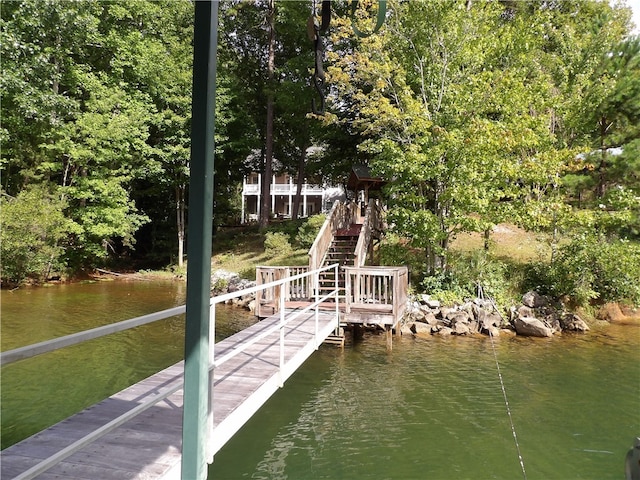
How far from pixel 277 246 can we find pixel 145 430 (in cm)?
1740

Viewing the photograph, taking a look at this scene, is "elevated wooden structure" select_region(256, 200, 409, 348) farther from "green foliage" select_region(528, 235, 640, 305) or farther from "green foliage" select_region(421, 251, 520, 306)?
"green foliage" select_region(528, 235, 640, 305)

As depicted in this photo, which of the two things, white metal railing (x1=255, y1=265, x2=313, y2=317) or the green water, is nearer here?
the green water

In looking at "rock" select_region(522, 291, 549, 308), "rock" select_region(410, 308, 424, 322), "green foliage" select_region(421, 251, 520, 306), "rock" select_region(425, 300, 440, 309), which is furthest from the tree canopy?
"rock" select_region(522, 291, 549, 308)

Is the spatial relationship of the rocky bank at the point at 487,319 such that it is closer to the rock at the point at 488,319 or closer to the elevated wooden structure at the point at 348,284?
the rock at the point at 488,319

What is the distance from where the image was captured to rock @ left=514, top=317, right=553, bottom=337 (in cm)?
1166

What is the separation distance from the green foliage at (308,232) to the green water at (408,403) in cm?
958

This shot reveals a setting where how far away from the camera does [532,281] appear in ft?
46.7

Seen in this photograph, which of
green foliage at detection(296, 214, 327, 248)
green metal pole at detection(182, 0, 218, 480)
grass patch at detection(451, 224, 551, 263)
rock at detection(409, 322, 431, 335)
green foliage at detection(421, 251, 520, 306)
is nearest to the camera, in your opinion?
green metal pole at detection(182, 0, 218, 480)

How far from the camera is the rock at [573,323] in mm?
12227

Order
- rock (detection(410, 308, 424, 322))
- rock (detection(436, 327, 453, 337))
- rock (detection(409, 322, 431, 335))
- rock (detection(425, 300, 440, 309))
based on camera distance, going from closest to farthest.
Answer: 1. rock (detection(436, 327, 453, 337))
2. rock (detection(409, 322, 431, 335))
3. rock (detection(410, 308, 424, 322))
4. rock (detection(425, 300, 440, 309))

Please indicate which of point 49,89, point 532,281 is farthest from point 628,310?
point 49,89

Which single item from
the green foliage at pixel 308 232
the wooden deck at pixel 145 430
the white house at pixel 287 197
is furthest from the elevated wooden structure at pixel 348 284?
the white house at pixel 287 197

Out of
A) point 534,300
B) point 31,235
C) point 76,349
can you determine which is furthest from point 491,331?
point 31,235

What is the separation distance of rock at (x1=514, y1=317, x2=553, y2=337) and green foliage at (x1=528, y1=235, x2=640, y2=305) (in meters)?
2.13
